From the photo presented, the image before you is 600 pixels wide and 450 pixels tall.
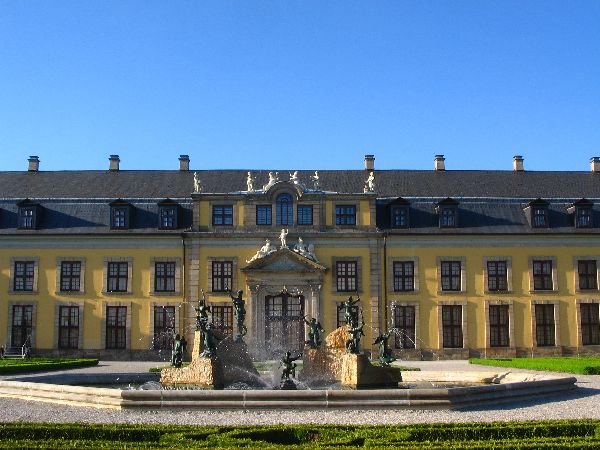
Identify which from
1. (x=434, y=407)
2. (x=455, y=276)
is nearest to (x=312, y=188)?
(x=455, y=276)

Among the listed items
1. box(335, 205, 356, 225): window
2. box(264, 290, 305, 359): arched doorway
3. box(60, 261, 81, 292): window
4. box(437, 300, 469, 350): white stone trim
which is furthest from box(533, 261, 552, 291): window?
box(60, 261, 81, 292): window

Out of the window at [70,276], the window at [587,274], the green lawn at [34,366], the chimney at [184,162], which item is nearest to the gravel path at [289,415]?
the green lawn at [34,366]

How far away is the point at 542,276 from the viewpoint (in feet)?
135

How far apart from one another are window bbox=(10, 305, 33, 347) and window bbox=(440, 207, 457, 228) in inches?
874

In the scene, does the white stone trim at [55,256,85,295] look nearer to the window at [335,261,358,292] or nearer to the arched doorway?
the arched doorway

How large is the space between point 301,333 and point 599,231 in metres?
16.7

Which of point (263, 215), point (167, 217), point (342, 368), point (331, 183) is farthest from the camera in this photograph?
point (331, 183)

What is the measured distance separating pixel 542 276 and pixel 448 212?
593 cm

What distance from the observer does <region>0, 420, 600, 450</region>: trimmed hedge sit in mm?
12062

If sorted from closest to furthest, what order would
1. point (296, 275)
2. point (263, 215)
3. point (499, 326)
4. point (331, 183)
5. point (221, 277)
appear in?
1. point (296, 275)
2. point (499, 326)
3. point (221, 277)
4. point (263, 215)
5. point (331, 183)

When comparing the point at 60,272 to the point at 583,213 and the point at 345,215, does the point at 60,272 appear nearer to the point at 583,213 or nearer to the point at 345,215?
→ the point at 345,215

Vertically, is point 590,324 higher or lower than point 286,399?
higher

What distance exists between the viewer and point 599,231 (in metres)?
41.3

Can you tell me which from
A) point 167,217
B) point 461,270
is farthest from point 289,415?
point 167,217
